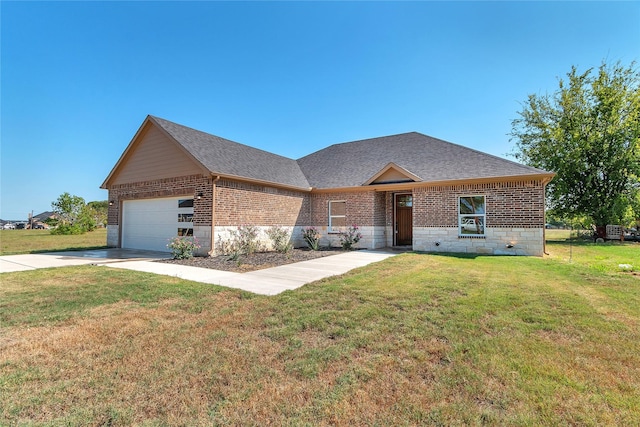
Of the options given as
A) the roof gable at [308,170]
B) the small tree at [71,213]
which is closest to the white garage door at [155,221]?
the roof gable at [308,170]

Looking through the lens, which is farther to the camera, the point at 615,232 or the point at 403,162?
the point at 615,232

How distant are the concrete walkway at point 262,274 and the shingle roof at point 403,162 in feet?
22.5

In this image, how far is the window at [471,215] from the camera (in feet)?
40.5

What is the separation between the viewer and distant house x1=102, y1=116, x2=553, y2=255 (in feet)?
38.2

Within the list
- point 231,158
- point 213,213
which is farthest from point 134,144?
point 213,213

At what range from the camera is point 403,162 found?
599 inches

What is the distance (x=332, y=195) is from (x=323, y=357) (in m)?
12.9

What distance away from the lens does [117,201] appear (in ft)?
50.3

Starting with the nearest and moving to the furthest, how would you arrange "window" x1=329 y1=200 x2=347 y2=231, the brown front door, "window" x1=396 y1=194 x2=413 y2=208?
"window" x1=396 y1=194 x2=413 y2=208
the brown front door
"window" x1=329 y1=200 x2=347 y2=231

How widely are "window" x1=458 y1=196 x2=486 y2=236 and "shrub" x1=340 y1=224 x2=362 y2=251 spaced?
471cm

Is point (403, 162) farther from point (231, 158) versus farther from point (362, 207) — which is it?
point (231, 158)

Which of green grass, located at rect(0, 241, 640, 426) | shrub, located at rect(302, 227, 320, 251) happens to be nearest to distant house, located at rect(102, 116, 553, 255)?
shrub, located at rect(302, 227, 320, 251)

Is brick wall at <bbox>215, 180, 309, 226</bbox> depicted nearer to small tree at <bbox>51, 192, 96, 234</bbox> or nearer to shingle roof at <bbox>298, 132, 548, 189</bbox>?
shingle roof at <bbox>298, 132, 548, 189</bbox>

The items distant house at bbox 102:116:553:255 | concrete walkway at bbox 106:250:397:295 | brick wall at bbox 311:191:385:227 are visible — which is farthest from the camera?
brick wall at bbox 311:191:385:227
